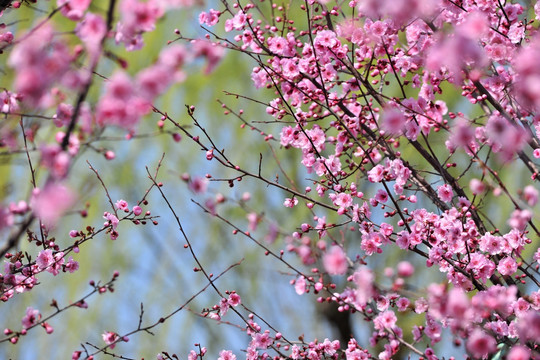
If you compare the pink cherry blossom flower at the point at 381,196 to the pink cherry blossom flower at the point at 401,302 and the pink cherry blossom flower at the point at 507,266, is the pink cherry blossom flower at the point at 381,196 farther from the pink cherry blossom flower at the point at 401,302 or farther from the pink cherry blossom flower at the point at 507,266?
the pink cherry blossom flower at the point at 507,266

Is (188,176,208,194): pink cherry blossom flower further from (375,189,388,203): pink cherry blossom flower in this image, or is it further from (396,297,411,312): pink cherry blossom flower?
(396,297,411,312): pink cherry blossom flower

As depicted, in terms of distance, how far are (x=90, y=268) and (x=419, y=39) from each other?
18.7 ft

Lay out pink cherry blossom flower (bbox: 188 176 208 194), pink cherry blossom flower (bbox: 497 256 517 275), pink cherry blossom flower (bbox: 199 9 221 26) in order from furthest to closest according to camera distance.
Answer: pink cherry blossom flower (bbox: 199 9 221 26)
pink cherry blossom flower (bbox: 497 256 517 275)
pink cherry blossom flower (bbox: 188 176 208 194)

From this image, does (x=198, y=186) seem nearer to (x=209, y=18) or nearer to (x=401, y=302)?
(x=401, y=302)

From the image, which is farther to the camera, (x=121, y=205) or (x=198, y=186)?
(x=121, y=205)

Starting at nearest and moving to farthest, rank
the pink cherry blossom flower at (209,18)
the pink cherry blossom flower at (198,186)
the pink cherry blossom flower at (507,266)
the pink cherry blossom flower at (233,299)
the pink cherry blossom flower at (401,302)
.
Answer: the pink cherry blossom flower at (198,186)
the pink cherry blossom flower at (507,266)
the pink cherry blossom flower at (401,302)
the pink cherry blossom flower at (233,299)
the pink cherry blossom flower at (209,18)

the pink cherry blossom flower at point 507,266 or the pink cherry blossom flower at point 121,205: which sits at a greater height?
the pink cherry blossom flower at point 121,205

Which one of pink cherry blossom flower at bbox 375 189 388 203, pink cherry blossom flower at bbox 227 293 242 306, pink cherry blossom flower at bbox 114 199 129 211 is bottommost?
pink cherry blossom flower at bbox 227 293 242 306

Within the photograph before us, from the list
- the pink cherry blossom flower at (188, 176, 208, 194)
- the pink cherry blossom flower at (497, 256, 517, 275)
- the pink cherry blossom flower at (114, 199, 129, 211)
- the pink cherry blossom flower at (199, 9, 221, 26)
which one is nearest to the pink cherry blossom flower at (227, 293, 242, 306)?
the pink cherry blossom flower at (114, 199, 129, 211)

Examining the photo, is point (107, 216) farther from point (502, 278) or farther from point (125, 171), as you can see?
point (125, 171)

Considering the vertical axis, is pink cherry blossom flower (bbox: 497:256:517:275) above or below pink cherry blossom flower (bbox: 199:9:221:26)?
below

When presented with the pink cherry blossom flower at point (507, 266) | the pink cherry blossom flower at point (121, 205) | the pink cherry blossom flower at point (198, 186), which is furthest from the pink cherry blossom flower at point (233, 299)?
the pink cherry blossom flower at point (507, 266)

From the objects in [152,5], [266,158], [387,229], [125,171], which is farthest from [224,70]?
[152,5]

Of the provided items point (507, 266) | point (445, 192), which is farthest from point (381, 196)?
point (507, 266)
